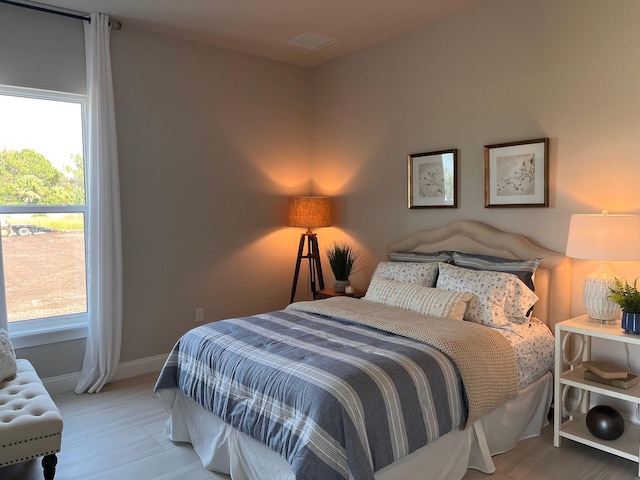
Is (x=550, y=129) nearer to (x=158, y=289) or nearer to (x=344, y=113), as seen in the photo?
(x=344, y=113)

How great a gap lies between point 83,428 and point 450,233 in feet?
9.46

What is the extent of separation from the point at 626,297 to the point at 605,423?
69cm

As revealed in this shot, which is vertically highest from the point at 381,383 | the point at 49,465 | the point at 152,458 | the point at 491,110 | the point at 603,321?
the point at 491,110

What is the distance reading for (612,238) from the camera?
2.52 meters

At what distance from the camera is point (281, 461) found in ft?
6.63

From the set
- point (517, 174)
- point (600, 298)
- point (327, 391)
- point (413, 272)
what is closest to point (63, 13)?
point (413, 272)

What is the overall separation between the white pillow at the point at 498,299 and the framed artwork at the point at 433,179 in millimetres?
858

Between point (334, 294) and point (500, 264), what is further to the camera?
point (334, 294)

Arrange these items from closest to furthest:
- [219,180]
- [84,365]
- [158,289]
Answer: [84,365], [158,289], [219,180]

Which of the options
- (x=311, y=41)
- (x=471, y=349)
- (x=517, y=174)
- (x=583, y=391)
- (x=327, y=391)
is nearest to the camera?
(x=327, y=391)

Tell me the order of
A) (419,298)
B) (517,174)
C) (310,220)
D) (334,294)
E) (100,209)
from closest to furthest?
(419,298) < (517,174) < (100,209) < (334,294) < (310,220)

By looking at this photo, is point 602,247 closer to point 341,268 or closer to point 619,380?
point 619,380

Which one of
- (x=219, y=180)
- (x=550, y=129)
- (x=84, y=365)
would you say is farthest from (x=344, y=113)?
(x=84, y=365)

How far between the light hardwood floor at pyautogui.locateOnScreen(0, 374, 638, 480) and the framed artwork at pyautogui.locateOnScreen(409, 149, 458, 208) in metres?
1.79
